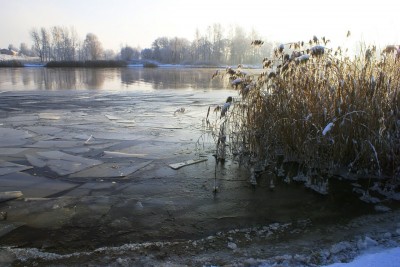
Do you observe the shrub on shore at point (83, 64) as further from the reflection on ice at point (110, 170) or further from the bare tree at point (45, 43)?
the reflection on ice at point (110, 170)

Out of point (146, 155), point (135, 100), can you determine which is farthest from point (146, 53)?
point (146, 155)

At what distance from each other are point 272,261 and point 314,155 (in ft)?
6.74

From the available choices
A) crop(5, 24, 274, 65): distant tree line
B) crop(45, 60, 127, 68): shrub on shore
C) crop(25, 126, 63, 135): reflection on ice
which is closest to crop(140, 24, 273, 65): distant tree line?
crop(5, 24, 274, 65): distant tree line

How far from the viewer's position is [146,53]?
10256cm

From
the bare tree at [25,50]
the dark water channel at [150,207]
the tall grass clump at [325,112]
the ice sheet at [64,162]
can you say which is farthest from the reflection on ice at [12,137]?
the bare tree at [25,50]

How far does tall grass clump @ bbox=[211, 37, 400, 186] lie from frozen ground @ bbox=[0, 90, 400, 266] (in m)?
0.41

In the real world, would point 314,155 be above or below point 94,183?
above

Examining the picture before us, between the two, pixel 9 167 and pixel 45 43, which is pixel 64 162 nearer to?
pixel 9 167

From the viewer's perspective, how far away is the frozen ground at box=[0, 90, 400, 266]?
2664 mm

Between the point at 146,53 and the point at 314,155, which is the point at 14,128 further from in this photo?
the point at 146,53

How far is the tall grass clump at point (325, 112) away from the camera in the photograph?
4.09 meters

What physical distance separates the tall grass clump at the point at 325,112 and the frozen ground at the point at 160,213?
1.35 ft

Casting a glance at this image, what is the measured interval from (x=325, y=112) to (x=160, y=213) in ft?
7.71

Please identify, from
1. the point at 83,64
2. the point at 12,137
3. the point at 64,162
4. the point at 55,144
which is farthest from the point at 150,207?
the point at 83,64
